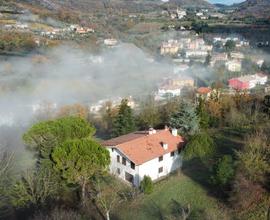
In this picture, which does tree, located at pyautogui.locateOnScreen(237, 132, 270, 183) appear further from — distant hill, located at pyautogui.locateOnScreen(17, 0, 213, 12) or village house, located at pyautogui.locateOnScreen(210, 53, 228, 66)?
distant hill, located at pyautogui.locateOnScreen(17, 0, 213, 12)

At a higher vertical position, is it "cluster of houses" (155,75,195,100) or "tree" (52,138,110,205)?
"tree" (52,138,110,205)

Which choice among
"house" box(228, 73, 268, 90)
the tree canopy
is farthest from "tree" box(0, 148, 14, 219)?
"house" box(228, 73, 268, 90)

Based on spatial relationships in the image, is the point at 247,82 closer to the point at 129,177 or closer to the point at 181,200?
the point at 129,177

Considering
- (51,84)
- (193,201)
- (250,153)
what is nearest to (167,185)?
(193,201)

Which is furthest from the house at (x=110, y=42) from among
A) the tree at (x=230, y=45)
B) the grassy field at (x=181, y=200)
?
the grassy field at (x=181, y=200)

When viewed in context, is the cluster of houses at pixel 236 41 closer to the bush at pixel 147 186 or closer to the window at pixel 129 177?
the window at pixel 129 177

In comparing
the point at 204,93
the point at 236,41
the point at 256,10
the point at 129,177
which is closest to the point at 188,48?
the point at 236,41

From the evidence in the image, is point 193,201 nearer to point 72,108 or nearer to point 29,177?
point 29,177
